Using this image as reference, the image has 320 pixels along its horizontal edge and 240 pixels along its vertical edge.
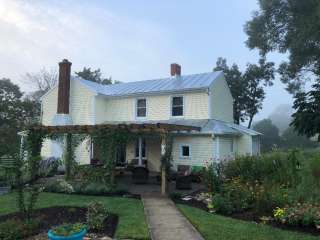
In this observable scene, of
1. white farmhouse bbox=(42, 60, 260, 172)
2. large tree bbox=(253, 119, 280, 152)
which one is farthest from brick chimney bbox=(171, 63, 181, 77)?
large tree bbox=(253, 119, 280, 152)

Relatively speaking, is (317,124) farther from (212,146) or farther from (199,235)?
(199,235)

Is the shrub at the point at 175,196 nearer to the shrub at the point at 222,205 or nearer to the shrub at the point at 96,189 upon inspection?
the shrub at the point at 222,205

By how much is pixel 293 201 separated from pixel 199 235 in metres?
3.11

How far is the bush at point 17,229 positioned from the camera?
6.98 m

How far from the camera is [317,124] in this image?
17.0 m

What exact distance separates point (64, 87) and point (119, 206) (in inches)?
575

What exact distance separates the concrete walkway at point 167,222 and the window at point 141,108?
436 inches

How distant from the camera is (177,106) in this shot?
2073cm

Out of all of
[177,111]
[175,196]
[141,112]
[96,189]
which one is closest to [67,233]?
[175,196]

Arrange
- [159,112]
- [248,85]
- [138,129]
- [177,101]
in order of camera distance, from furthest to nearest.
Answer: [248,85], [159,112], [177,101], [138,129]

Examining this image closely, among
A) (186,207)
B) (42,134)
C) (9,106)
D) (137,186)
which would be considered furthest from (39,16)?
(9,106)

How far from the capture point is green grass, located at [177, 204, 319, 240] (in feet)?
22.4

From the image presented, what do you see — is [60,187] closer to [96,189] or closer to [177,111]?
[96,189]

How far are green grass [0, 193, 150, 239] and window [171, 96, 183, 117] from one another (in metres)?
9.73
